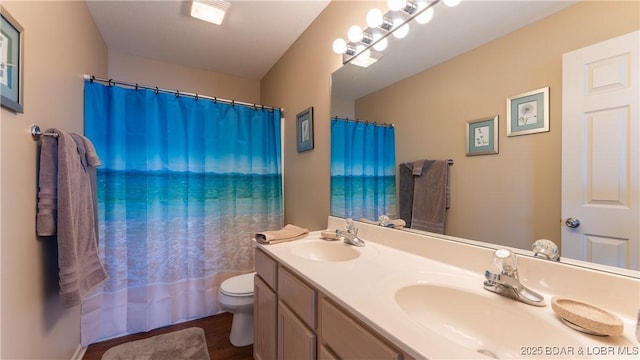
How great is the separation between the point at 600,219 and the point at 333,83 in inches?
57.1

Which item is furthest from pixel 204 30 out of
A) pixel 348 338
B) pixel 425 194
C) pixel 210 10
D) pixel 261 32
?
pixel 348 338

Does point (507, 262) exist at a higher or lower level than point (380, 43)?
lower

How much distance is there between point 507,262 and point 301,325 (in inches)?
30.2

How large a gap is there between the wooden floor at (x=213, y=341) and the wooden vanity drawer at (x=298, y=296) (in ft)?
2.86

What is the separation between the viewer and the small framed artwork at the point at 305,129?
1.94 meters

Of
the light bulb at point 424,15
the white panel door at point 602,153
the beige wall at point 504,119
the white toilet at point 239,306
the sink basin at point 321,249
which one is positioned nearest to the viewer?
the white panel door at point 602,153

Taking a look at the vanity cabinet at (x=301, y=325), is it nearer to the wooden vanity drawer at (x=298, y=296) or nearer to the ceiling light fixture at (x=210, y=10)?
the wooden vanity drawer at (x=298, y=296)

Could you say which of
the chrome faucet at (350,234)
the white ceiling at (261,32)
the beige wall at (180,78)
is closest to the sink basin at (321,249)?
the chrome faucet at (350,234)

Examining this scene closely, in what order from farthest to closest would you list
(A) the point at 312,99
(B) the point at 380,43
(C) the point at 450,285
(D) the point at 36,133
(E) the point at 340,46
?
(A) the point at 312,99 < (E) the point at 340,46 < (B) the point at 380,43 < (D) the point at 36,133 < (C) the point at 450,285

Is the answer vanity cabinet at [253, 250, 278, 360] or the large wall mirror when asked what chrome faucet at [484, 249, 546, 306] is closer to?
the large wall mirror

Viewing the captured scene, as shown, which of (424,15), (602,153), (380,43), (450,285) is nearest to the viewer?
(602,153)

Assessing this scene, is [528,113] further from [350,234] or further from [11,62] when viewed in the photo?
[11,62]

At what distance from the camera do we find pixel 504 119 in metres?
0.94

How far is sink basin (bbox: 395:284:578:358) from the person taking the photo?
64 cm
